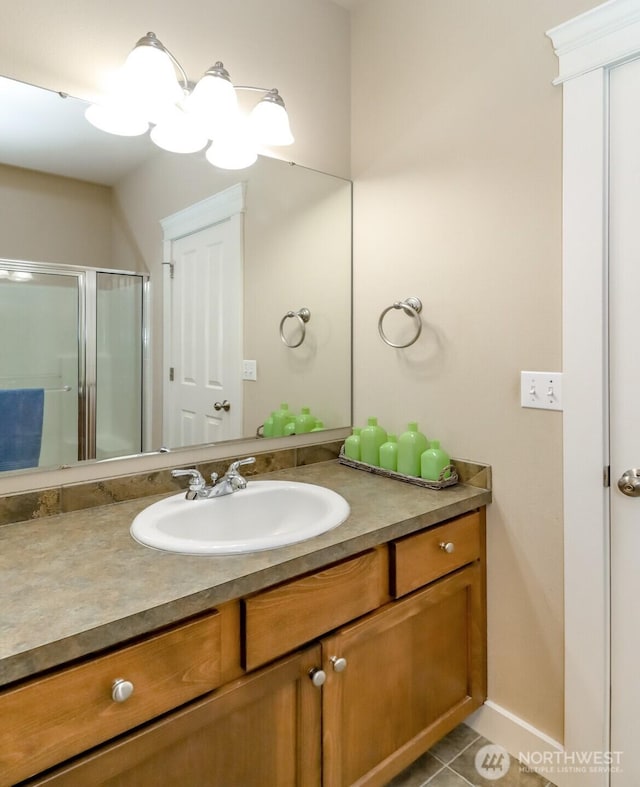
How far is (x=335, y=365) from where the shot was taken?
1.91 meters

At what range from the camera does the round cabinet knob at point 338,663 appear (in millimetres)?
1101

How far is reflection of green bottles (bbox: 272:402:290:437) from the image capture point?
1757 millimetres

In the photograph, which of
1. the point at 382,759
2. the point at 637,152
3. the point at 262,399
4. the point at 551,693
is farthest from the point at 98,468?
the point at 637,152

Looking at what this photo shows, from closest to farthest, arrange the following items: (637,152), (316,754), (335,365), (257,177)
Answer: (316,754)
(637,152)
(257,177)
(335,365)

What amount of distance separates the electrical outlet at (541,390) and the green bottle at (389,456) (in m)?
0.43

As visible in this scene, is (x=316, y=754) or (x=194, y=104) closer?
(x=316, y=754)

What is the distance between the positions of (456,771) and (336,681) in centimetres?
66

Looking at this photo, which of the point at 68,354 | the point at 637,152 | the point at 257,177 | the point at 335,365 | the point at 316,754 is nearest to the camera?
the point at 316,754

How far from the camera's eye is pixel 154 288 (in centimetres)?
148

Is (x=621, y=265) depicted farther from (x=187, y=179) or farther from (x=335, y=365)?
(x=187, y=179)

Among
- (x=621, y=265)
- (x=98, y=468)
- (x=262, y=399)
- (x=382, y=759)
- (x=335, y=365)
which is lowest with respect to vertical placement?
(x=382, y=759)

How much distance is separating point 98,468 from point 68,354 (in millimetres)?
323

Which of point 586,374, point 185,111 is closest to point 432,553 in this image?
point 586,374

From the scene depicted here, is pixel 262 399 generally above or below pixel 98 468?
above
